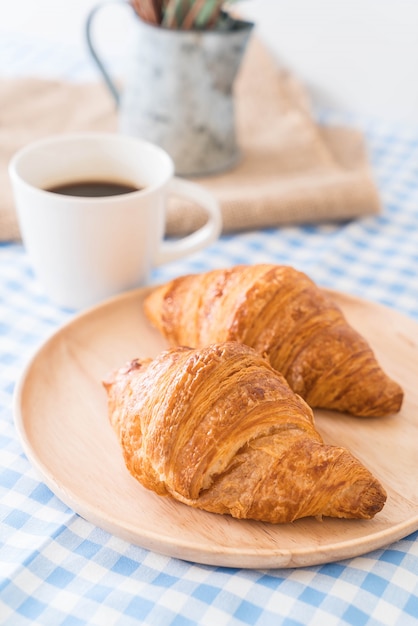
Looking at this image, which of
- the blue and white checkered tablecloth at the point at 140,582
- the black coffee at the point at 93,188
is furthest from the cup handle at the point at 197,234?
the blue and white checkered tablecloth at the point at 140,582

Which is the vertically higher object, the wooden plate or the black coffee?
the black coffee

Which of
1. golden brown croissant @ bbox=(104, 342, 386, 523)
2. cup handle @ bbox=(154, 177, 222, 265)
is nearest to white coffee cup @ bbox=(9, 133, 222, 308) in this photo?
cup handle @ bbox=(154, 177, 222, 265)

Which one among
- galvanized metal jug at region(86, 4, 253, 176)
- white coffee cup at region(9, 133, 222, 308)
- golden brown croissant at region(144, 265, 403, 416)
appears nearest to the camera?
golden brown croissant at region(144, 265, 403, 416)

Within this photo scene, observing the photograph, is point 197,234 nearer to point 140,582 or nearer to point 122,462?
point 122,462

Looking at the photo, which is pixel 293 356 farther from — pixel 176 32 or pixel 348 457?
pixel 176 32

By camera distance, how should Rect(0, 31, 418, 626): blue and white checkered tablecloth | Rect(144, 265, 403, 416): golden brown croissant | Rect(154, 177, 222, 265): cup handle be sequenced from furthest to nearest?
Rect(154, 177, 222, 265): cup handle, Rect(144, 265, 403, 416): golden brown croissant, Rect(0, 31, 418, 626): blue and white checkered tablecloth

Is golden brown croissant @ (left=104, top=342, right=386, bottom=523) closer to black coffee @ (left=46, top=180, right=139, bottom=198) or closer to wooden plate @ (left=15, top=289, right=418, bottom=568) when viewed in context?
wooden plate @ (left=15, top=289, right=418, bottom=568)

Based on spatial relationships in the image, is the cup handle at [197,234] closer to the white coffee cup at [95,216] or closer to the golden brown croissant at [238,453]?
the white coffee cup at [95,216]
